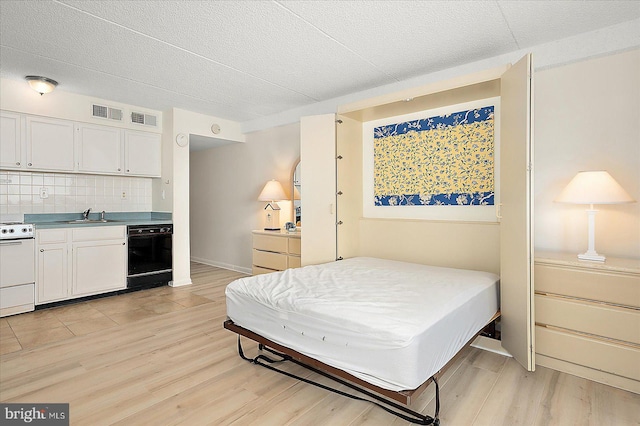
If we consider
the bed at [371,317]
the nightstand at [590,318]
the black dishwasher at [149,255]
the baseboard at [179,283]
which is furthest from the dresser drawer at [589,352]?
the black dishwasher at [149,255]

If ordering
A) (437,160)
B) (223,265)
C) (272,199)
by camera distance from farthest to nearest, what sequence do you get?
1. (223,265)
2. (272,199)
3. (437,160)

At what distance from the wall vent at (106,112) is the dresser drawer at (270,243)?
243 centimetres

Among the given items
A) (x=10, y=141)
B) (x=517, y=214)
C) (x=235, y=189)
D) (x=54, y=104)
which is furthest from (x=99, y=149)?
(x=517, y=214)

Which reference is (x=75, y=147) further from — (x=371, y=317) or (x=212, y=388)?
(x=371, y=317)

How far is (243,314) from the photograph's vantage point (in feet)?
7.82

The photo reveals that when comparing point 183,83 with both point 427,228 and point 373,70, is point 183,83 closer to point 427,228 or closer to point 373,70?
point 373,70

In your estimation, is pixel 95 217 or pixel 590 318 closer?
pixel 590 318

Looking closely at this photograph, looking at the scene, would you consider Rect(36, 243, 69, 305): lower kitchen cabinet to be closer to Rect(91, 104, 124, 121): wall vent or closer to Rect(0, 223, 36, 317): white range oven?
Rect(0, 223, 36, 317): white range oven

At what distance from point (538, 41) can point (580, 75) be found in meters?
0.43

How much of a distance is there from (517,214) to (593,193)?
510 mm

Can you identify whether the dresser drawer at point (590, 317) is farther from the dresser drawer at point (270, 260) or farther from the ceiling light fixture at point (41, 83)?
the ceiling light fixture at point (41, 83)

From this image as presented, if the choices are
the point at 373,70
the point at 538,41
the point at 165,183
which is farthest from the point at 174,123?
the point at 538,41

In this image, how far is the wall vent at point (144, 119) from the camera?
15.3 ft

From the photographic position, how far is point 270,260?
A: 450 cm
